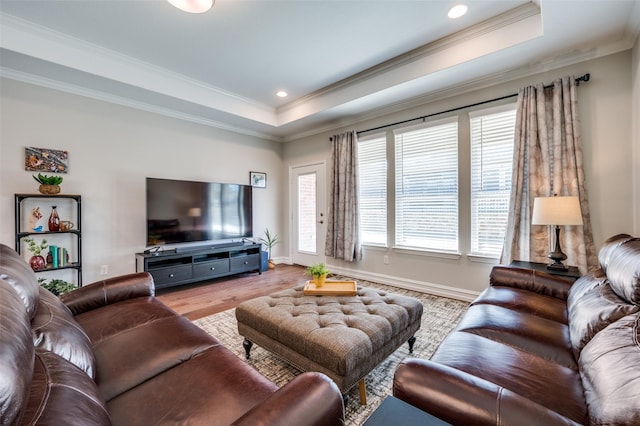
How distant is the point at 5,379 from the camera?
474 mm

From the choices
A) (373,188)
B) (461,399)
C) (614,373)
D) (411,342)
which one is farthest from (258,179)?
(614,373)

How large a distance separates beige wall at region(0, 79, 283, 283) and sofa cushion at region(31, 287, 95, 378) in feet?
9.17

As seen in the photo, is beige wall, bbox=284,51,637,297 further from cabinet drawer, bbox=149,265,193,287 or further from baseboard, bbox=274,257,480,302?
cabinet drawer, bbox=149,265,193,287

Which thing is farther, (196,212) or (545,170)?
(196,212)

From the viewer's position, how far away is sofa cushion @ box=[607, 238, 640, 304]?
115 centimetres

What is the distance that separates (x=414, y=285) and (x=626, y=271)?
2.59m

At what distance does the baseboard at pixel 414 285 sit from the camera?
3322mm

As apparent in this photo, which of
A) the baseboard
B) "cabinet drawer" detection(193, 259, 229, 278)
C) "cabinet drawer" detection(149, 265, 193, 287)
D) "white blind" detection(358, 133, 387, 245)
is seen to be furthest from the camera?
"white blind" detection(358, 133, 387, 245)

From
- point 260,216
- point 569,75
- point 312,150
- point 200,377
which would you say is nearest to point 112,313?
point 200,377

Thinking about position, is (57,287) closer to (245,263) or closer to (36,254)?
(36,254)

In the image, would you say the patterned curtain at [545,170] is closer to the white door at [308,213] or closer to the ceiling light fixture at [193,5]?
the white door at [308,213]

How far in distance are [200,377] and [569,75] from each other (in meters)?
3.93

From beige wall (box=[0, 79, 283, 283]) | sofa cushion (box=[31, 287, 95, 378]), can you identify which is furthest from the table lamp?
beige wall (box=[0, 79, 283, 283])

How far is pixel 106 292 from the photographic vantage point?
1.79 m
